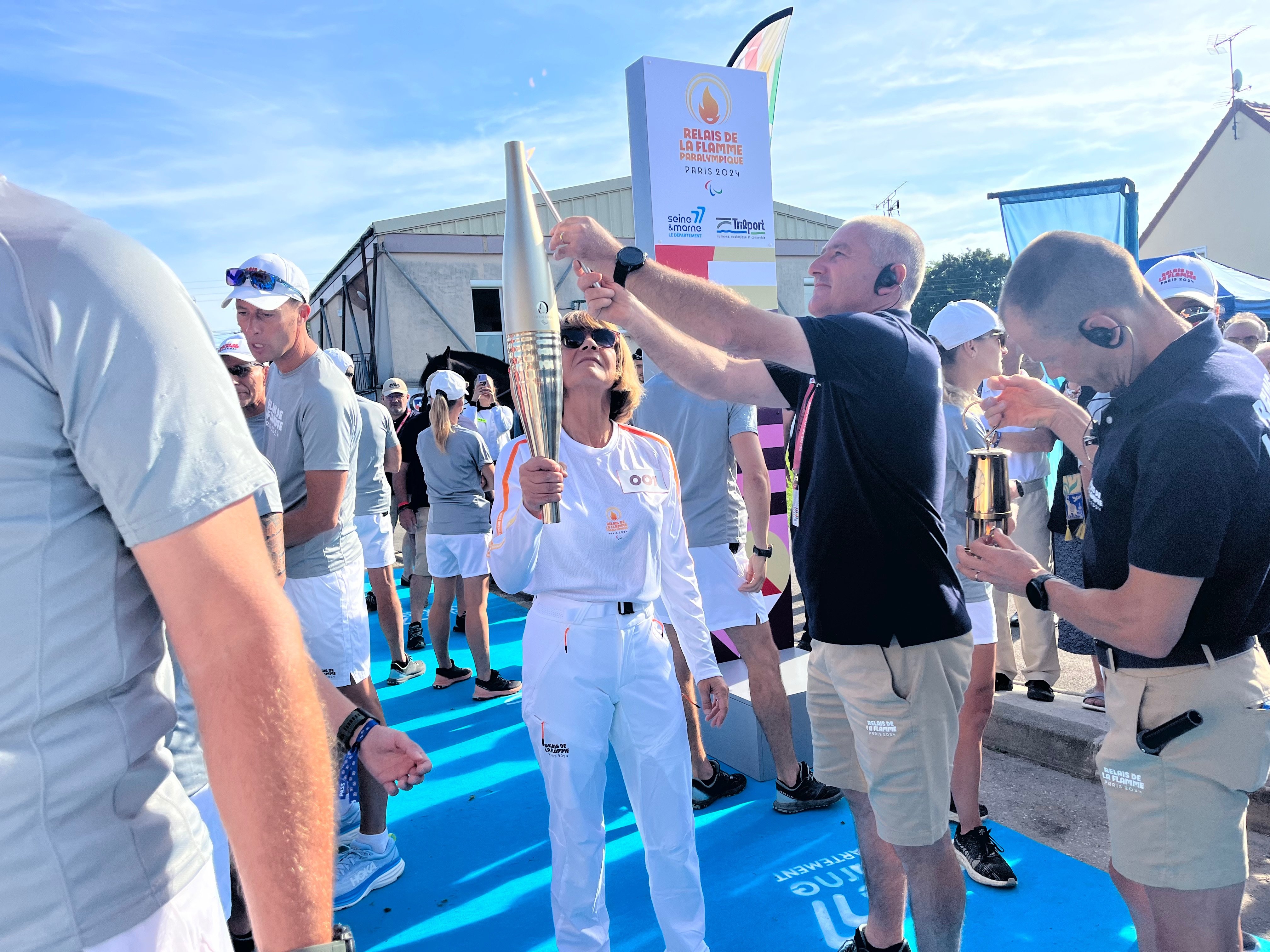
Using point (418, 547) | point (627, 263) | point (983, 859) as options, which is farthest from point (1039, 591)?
point (418, 547)

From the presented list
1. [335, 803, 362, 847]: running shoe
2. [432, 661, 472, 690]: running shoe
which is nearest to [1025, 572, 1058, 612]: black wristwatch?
[335, 803, 362, 847]: running shoe

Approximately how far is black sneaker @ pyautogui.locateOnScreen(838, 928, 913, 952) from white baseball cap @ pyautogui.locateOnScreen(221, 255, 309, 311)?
3286mm

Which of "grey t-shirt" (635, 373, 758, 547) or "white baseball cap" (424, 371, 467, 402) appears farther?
"white baseball cap" (424, 371, 467, 402)

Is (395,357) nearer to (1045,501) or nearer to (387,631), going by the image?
(387,631)

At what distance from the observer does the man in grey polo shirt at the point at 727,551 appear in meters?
3.95

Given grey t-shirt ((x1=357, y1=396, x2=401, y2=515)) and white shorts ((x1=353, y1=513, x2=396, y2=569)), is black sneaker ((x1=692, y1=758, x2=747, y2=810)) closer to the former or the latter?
grey t-shirt ((x1=357, y1=396, x2=401, y2=515))

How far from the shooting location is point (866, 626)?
93.1 inches

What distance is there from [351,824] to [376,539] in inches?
118

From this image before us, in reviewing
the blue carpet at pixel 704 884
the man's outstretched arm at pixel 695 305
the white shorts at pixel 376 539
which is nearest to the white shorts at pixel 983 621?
the blue carpet at pixel 704 884

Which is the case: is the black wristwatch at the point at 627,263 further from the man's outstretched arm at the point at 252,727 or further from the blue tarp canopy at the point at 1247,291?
the blue tarp canopy at the point at 1247,291

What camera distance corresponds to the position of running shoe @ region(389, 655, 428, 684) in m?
6.33

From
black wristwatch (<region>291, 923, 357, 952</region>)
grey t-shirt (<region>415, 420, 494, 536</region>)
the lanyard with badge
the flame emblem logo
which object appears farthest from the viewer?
grey t-shirt (<region>415, 420, 494, 536</region>)

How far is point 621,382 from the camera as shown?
2.80m

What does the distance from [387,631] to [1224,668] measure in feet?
17.9
